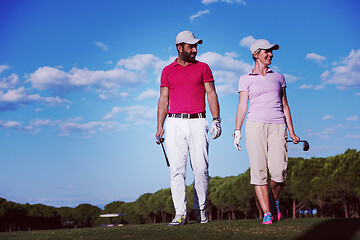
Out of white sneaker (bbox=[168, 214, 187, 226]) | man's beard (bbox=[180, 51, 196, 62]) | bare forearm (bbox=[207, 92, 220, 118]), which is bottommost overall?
white sneaker (bbox=[168, 214, 187, 226])

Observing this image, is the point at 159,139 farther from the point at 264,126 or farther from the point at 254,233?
the point at 254,233

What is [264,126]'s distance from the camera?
823 centimetres

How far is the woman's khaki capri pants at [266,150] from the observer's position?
8195mm

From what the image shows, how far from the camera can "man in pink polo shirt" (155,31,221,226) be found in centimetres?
859

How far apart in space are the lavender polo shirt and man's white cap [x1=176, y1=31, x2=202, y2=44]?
1.38 m

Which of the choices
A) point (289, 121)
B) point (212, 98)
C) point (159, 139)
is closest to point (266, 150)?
point (289, 121)

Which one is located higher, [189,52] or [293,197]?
[189,52]

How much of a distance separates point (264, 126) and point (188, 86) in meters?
1.82

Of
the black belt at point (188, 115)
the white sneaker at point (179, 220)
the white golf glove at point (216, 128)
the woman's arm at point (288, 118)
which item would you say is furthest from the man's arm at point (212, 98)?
the white sneaker at point (179, 220)

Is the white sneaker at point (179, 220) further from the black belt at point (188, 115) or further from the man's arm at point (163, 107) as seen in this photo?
the black belt at point (188, 115)

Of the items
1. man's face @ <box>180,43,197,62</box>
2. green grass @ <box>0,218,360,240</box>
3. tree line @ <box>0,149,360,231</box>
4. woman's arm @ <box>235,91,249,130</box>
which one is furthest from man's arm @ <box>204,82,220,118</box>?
tree line @ <box>0,149,360,231</box>

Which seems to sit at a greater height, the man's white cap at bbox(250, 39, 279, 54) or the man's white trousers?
the man's white cap at bbox(250, 39, 279, 54)

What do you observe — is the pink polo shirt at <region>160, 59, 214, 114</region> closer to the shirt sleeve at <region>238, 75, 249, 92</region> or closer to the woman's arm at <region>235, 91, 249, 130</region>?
the shirt sleeve at <region>238, 75, 249, 92</region>

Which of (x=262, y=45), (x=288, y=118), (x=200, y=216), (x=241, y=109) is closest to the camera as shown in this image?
(x=241, y=109)
